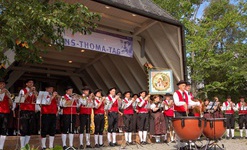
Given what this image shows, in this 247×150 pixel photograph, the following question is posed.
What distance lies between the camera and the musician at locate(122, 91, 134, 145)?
31.2 ft

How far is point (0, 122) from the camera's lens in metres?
6.98

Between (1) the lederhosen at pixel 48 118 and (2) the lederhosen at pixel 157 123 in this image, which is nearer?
(1) the lederhosen at pixel 48 118

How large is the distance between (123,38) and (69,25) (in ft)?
26.1

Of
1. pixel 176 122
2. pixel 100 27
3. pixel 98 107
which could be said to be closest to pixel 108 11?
pixel 100 27

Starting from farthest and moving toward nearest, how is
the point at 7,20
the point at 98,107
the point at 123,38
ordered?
the point at 123,38 < the point at 98,107 < the point at 7,20

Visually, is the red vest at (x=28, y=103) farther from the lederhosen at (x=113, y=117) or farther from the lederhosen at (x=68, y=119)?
the lederhosen at (x=113, y=117)

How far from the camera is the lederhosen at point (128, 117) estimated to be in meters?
9.55

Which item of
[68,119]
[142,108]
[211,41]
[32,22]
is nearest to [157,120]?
[142,108]

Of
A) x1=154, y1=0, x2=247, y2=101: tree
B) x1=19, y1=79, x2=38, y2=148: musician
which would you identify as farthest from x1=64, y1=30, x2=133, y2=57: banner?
x1=154, y1=0, x2=247, y2=101: tree

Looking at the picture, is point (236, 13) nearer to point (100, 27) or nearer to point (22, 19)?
point (100, 27)

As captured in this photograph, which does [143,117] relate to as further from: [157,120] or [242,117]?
[242,117]

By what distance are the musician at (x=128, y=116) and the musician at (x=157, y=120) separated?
0.81 meters

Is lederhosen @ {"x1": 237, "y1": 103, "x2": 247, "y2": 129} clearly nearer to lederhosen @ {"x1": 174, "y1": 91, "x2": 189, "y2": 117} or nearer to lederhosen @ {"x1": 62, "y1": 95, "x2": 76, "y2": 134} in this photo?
lederhosen @ {"x1": 174, "y1": 91, "x2": 189, "y2": 117}

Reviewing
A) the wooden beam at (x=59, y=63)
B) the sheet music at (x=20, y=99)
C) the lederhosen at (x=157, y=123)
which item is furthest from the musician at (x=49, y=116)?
the wooden beam at (x=59, y=63)
